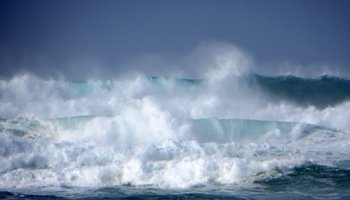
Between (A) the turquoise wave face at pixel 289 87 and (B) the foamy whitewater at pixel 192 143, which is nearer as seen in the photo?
(B) the foamy whitewater at pixel 192 143

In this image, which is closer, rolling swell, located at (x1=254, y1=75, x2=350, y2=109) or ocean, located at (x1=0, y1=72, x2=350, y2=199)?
ocean, located at (x1=0, y1=72, x2=350, y2=199)

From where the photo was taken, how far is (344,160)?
11.4 m

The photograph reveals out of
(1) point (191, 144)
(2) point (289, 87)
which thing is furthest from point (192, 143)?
(2) point (289, 87)

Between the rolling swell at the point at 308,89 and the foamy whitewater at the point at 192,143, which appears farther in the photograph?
the rolling swell at the point at 308,89

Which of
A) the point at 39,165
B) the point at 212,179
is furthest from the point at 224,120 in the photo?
the point at 39,165

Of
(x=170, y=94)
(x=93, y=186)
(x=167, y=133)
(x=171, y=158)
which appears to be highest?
(x=170, y=94)

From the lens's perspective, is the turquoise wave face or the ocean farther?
the turquoise wave face

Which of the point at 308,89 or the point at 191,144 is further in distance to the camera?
the point at 308,89

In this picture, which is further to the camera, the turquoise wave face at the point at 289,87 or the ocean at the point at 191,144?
the turquoise wave face at the point at 289,87

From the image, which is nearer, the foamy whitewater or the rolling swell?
the foamy whitewater

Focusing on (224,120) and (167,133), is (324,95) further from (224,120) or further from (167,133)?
(167,133)

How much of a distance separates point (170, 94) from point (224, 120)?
379cm

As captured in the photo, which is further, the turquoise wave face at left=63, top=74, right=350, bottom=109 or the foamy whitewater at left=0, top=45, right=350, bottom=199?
the turquoise wave face at left=63, top=74, right=350, bottom=109

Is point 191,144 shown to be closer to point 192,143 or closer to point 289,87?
point 192,143
